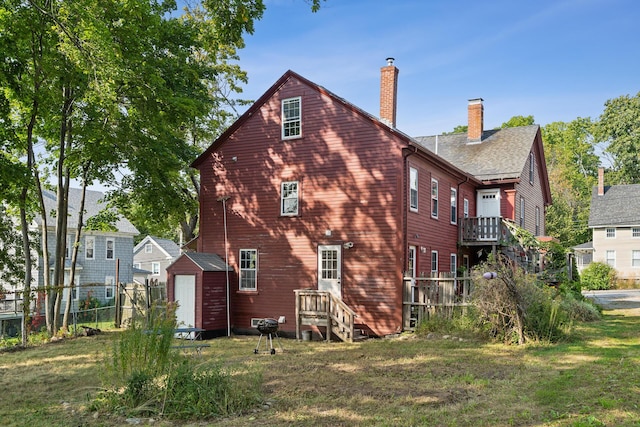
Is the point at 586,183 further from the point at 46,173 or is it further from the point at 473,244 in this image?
the point at 46,173

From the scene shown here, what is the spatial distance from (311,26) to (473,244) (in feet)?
48.3

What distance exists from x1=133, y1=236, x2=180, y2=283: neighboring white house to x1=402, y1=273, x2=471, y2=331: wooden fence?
3921cm

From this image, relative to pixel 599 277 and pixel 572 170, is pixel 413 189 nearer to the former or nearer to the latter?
pixel 599 277

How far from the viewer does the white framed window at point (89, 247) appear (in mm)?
38969

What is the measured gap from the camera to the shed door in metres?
18.4

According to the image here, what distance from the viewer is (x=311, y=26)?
11.8 metres

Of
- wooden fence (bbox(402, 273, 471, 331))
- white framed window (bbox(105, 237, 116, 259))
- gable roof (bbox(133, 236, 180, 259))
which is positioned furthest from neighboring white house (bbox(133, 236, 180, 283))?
wooden fence (bbox(402, 273, 471, 331))

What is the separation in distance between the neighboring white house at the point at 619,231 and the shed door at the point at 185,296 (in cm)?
3871

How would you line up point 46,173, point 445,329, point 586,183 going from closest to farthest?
point 445,329, point 46,173, point 586,183

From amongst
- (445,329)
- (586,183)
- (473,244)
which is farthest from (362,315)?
(586,183)

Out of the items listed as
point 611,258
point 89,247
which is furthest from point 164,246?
point 611,258

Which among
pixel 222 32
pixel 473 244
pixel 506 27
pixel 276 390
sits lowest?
pixel 276 390

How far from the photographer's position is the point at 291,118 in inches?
778

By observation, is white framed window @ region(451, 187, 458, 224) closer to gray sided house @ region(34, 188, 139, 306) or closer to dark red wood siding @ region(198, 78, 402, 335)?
dark red wood siding @ region(198, 78, 402, 335)
